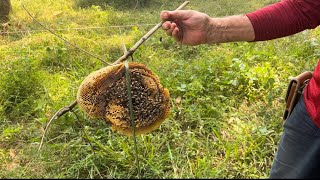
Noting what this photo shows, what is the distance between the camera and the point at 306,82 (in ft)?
5.80

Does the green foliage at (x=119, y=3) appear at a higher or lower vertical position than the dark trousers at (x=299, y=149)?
lower

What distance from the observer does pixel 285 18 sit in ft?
5.54

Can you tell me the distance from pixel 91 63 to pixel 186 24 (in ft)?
7.63

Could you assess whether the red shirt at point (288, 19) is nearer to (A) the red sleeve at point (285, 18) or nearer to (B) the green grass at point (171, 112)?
(A) the red sleeve at point (285, 18)

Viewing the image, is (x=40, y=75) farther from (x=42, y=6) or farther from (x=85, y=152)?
(x=42, y=6)

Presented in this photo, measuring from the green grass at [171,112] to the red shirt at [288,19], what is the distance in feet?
3.06

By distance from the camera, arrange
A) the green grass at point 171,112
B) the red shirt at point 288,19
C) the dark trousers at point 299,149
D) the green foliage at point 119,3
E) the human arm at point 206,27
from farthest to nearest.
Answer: the green foliage at point 119,3 < the green grass at point 171,112 < the human arm at point 206,27 < the red shirt at point 288,19 < the dark trousers at point 299,149

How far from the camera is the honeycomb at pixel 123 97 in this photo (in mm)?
1681

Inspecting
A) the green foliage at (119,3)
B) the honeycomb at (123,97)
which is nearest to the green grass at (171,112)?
the honeycomb at (123,97)

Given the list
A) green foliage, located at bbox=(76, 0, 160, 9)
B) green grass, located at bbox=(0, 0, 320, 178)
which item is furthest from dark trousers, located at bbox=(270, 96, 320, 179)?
green foliage, located at bbox=(76, 0, 160, 9)

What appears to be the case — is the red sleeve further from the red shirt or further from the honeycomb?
the honeycomb

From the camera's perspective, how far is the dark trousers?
1479 mm

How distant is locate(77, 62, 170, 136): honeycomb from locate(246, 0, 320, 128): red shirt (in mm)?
588

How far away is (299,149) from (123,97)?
836mm
